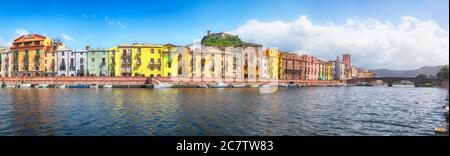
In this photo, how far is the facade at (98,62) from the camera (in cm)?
9962

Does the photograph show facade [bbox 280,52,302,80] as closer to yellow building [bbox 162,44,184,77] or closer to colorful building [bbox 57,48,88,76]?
yellow building [bbox 162,44,184,77]

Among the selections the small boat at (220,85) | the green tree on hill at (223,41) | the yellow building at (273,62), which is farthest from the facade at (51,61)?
the yellow building at (273,62)

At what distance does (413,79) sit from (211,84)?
128m

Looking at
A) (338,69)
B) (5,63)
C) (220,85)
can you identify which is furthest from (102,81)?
(338,69)

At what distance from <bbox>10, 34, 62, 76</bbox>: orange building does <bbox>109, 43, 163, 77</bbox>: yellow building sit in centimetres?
2607

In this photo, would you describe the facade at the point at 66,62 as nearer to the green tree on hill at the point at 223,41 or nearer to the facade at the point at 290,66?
the green tree on hill at the point at 223,41

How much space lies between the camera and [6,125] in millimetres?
19250

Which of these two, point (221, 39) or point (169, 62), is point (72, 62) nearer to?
point (169, 62)

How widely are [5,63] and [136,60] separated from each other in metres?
58.3

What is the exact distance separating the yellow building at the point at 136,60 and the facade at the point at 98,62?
6.95 ft

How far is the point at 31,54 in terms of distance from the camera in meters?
98.6
